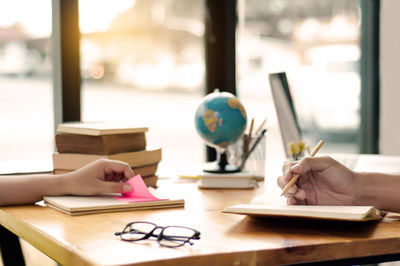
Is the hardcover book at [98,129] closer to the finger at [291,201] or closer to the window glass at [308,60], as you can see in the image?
the finger at [291,201]

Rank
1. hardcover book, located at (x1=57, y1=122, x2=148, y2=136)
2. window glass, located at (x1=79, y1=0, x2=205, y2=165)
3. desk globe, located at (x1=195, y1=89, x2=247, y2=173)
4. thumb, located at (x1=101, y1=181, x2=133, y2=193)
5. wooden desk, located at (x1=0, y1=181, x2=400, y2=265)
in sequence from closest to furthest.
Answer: wooden desk, located at (x1=0, y1=181, x2=400, y2=265) → thumb, located at (x1=101, y1=181, x2=133, y2=193) → hardcover book, located at (x1=57, y1=122, x2=148, y2=136) → desk globe, located at (x1=195, y1=89, x2=247, y2=173) → window glass, located at (x1=79, y1=0, x2=205, y2=165)

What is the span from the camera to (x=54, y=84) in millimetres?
2414

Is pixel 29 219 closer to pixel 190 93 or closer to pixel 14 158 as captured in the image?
pixel 14 158

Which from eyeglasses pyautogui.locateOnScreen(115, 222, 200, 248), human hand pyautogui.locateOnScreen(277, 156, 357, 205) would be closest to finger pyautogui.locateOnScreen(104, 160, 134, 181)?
eyeglasses pyautogui.locateOnScreen(115, 222, 200, 248)

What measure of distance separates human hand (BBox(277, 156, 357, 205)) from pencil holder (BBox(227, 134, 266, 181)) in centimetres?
57

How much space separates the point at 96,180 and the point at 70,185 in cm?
7

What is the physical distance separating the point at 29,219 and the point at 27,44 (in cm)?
136

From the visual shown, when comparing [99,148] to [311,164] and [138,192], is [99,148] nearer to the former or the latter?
[138,192]

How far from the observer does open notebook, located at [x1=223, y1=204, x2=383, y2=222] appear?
1.06 meters

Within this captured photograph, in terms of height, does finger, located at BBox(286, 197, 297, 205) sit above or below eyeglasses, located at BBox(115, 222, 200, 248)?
above

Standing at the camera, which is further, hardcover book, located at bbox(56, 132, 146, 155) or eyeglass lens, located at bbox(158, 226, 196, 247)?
hardcover book, located at bbox(56, 132, 146, 155)

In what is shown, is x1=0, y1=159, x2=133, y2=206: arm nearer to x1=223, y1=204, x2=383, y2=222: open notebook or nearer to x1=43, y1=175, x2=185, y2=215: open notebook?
x1=43, y1=175, x2=185, y2=215: open notebook

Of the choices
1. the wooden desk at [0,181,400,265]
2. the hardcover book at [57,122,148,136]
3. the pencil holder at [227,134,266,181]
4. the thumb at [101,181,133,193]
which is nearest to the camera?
the wooden desk at [0,181,400,265]

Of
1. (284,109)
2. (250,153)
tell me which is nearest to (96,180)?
(250,153)
